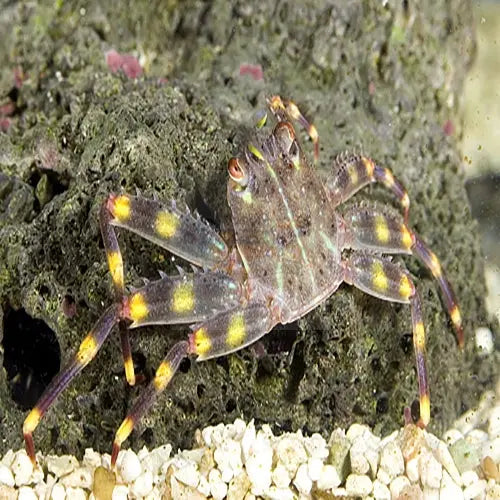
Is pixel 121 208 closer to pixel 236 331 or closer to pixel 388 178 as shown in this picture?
pixel 236 331

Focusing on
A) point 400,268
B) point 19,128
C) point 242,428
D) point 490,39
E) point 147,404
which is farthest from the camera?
point 490,39

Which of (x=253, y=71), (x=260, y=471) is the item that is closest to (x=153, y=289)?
(x=260, y=471)

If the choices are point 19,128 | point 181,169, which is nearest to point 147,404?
point 181,169

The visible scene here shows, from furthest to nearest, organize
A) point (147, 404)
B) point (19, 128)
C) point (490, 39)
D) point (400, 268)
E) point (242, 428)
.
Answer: point (490, 39)
point (19, 128)
point (400, 268)
point (242, 428)
point (147, 404)

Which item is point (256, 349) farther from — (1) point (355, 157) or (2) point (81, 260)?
(1) point (355, 157)

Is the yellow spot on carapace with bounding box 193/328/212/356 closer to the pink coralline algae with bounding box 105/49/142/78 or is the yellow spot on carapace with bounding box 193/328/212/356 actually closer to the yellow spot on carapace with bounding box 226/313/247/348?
the yellow spot on carapace with bounding box 226/313/247/348

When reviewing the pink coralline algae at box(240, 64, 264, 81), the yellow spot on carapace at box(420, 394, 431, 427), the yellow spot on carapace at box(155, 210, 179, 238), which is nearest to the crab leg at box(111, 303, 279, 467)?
the yellow spot on carapace at box(155, 210, 179, 238)

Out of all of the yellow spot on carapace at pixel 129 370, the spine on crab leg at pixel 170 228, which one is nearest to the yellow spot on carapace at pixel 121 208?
the spine on crab leg at pixel 170 228

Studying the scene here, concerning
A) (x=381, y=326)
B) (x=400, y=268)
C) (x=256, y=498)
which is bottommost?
(x=256, y=498)
